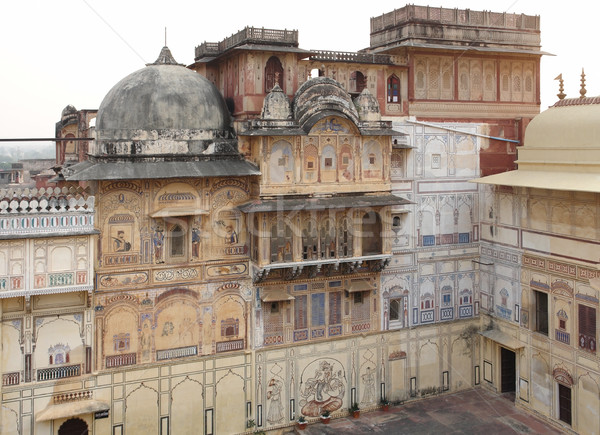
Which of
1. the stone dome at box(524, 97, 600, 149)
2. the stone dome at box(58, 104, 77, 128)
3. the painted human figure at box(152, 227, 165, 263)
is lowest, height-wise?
the painted human figure at box(152, 227, 165, 263)

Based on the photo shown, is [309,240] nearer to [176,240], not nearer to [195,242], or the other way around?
[195,242]

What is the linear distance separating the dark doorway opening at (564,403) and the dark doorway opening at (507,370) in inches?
99.8

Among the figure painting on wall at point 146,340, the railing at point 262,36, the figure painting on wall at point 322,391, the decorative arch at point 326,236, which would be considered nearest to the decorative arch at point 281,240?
the decorative arch at point 326,236

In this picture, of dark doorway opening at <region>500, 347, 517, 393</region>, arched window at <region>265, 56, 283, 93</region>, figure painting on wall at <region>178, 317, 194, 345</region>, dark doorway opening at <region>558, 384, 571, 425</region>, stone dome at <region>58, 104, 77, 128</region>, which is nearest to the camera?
figure painting on wall at <region>178, 317, 194, 345</region>

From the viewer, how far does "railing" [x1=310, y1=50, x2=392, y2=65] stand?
1788 centimetres

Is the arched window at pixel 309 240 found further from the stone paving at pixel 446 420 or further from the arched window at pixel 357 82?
the stone paving at pixel 446 420

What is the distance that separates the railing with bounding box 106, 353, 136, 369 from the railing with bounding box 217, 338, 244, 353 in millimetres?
2266

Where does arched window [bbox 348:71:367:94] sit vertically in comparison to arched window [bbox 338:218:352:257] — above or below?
above

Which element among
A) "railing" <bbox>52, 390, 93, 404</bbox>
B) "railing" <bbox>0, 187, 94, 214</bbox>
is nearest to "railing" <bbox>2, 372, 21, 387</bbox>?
"railing" <bbox>52, 390, 93, 404</bbox>

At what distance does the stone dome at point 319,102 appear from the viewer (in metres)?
16.3

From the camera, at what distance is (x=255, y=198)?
54.1ft

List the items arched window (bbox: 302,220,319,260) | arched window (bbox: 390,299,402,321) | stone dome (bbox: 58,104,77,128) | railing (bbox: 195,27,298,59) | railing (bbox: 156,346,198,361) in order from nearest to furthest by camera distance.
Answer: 1. railing (bbox: 156,346,198,361)
2. arched window (bbox: 302,220,319,260)
3. railing (bbox: 195,27,298,59)
4. arched window (bbox: 390,299,402,321)
5. stone dome (bbox: 58,104,77,128)

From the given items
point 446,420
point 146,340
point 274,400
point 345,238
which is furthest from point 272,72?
point 446,420

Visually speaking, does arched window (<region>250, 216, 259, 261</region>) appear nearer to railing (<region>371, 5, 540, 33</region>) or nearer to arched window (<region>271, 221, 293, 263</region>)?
arched window (<region>271, 221, 293, 263</region>)
